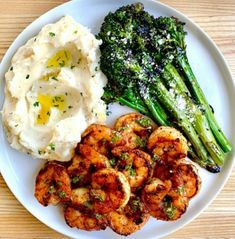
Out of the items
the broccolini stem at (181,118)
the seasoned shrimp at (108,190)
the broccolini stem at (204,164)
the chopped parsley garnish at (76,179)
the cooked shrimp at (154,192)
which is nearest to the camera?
the seasoned shrimp at (108,190)

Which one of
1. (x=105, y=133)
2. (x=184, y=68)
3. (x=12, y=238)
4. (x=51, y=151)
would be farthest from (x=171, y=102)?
(x=12, y=238)

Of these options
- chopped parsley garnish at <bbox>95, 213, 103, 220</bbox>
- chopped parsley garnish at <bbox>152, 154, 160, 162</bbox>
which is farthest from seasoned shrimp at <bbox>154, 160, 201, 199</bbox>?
chopped parsley garnish at <bbox>95, 213, 103, 220</bbox>

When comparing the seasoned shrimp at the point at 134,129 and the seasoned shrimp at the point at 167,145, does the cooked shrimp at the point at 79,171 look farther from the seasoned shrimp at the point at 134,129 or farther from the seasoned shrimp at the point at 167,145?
the seasoned shrimp at the point at 167,145

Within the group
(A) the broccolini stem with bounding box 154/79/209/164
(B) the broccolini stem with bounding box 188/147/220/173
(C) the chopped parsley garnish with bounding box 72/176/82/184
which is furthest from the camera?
(B) the broccolini stem with bounding box 188/147/220/173

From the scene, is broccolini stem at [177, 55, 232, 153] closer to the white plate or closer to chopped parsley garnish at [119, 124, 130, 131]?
the white plate

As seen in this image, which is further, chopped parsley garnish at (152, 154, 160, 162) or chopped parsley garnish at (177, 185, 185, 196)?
chopped parsley garnish at (152, 154, 160, 162)

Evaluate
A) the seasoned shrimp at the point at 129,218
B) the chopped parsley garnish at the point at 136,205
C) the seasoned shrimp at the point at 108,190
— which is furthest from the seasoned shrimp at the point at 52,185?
the chopped parsley garnish at the point at 136,205
